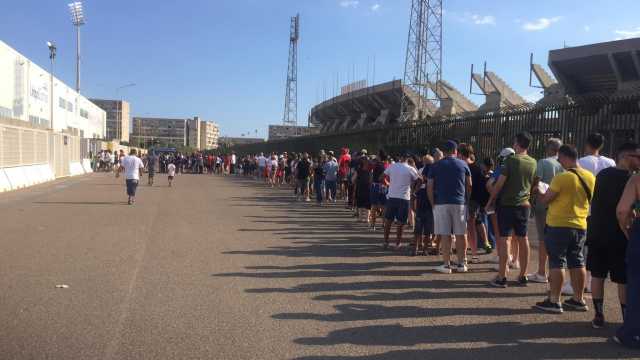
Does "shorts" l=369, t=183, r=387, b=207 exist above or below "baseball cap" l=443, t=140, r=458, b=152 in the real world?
below

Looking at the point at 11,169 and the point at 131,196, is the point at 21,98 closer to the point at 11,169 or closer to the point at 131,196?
the point at 11,169

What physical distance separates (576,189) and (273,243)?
18.9ft

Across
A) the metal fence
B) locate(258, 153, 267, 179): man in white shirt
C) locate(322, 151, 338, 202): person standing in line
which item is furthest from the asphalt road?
locate(258, 153, 267, 179): man in white shirt

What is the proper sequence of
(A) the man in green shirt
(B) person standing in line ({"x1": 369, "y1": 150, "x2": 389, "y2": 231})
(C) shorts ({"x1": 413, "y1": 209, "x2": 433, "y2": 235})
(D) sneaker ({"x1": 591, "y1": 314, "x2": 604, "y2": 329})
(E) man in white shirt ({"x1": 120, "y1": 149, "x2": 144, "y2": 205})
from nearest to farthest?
(D) sneaker ({"x1": 591, "y1": 314, "x2": 604, "y2": 329}) → (A) the man in green shirt → (C) shorts ({"x1": 413, "y1": 209, "x2": 433, "y2": 235}) → (B) person standing in line ({"x1": 369, "y1": 150, "x2": 389, "y2": 231}) → (E) man in white shirt ({"x1": 120, "y1": 149, "x2": 144, "y2": 205})

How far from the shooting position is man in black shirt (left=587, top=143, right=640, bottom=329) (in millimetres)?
5418

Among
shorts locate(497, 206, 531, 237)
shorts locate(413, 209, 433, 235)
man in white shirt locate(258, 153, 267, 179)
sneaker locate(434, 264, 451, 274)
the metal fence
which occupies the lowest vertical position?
sneaker locate(434, 264, 451, 274)

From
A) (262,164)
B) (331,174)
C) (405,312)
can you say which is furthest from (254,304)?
(262,164)

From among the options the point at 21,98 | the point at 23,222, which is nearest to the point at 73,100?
the point at 21,98

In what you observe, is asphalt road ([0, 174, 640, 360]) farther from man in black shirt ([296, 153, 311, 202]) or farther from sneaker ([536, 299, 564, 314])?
man in black shirt ([296, 153, 311, 202])

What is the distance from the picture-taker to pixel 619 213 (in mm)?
5016

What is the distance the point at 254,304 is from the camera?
6109 mm

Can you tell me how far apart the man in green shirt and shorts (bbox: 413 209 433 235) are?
201 cm

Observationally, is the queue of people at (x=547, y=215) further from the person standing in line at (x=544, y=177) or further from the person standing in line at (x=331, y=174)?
the person standing in line at (x=331, y=174)

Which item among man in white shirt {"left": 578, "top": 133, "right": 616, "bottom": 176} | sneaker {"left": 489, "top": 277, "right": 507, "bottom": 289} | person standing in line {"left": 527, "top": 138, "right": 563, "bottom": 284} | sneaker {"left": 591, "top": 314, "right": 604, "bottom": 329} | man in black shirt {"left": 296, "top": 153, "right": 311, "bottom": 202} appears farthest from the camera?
man in black shirt {"left": 296, "top": 153, "right": 311, "bottom": 202}
